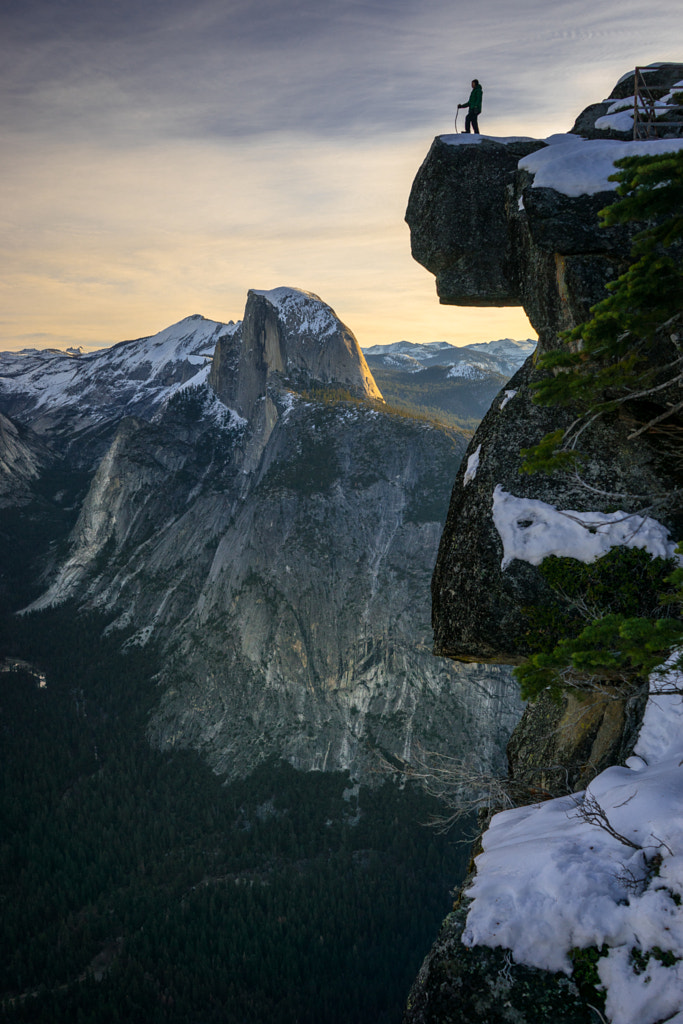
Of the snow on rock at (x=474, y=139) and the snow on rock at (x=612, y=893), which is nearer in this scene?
the snow on rock at (x=612, y=893)

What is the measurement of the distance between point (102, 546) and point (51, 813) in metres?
76.8

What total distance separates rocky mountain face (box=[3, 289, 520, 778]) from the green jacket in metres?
Result: 92.1

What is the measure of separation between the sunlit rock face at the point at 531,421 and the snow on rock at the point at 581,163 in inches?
1.4

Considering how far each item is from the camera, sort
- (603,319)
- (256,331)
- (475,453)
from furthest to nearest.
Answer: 1. (256,331)
2. (475,453)
3. (603,319)

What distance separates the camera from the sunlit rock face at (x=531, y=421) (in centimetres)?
1424

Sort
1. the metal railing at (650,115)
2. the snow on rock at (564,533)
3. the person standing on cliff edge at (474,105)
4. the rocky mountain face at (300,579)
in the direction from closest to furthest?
the snow on rock at (564,533) → the metal railing at (650,115) → the person standing on cliff edge at (474,105) → the rocky mountain face at (300,579)

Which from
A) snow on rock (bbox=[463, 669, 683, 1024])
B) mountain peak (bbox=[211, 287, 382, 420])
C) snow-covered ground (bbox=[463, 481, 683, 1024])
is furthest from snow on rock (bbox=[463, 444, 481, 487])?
mountain peak (bbox=[211, 287, 382, 420])

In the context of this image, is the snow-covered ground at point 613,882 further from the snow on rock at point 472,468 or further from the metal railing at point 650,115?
the metal railing at point 650,115

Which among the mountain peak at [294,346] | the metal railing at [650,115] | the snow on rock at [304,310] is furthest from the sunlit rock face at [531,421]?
the snow on rock at [304,310]

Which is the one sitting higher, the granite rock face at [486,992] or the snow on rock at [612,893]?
the snow on rock at [612,893]

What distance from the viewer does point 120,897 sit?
3054 inches

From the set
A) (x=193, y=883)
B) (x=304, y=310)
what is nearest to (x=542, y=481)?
(x=193, y=883)

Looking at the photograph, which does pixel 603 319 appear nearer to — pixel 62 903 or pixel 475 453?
pixel 475 453

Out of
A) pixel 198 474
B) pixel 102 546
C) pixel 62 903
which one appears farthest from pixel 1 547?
pixel 62 903
